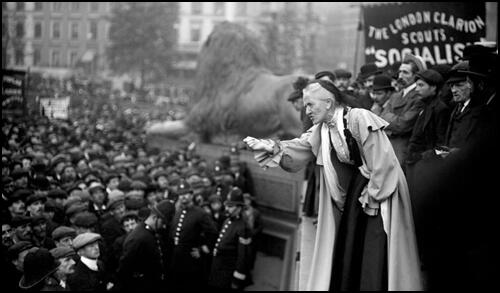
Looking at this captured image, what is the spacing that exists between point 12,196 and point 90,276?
250cm

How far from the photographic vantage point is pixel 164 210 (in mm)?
6719

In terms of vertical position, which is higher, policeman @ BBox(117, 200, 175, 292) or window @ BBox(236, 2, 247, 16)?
window @ BBox(236, 2, 247, 16)

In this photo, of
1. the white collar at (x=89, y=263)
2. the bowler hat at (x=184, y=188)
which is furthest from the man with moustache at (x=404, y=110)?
the white collar at (x=89, y=263)

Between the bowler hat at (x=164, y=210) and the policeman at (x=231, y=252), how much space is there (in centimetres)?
101

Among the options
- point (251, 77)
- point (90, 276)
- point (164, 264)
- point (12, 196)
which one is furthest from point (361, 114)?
point (251, 77)

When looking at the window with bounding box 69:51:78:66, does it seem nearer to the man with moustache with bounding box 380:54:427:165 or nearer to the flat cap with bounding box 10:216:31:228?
the flat cap with bounding box 10:216:31:228

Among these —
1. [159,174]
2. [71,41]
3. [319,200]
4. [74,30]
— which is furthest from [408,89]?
[71,41]

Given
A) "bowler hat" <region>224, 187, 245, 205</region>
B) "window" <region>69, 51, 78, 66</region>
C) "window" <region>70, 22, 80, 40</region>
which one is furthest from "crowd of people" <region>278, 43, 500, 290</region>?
"window" <region>69, 51, 78, 66</region>

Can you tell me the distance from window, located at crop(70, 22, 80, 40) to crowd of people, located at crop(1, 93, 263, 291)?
116ft

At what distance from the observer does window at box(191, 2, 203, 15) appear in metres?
60.3

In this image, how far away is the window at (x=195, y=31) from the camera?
6109 cm

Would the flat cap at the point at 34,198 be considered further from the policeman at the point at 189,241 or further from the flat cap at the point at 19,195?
the policeman at the point at 189,241

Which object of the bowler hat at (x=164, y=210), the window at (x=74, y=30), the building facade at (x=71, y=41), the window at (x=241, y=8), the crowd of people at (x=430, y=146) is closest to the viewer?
the crowd of people at (x=430, y=146)

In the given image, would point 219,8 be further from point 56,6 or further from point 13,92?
point 13,92
